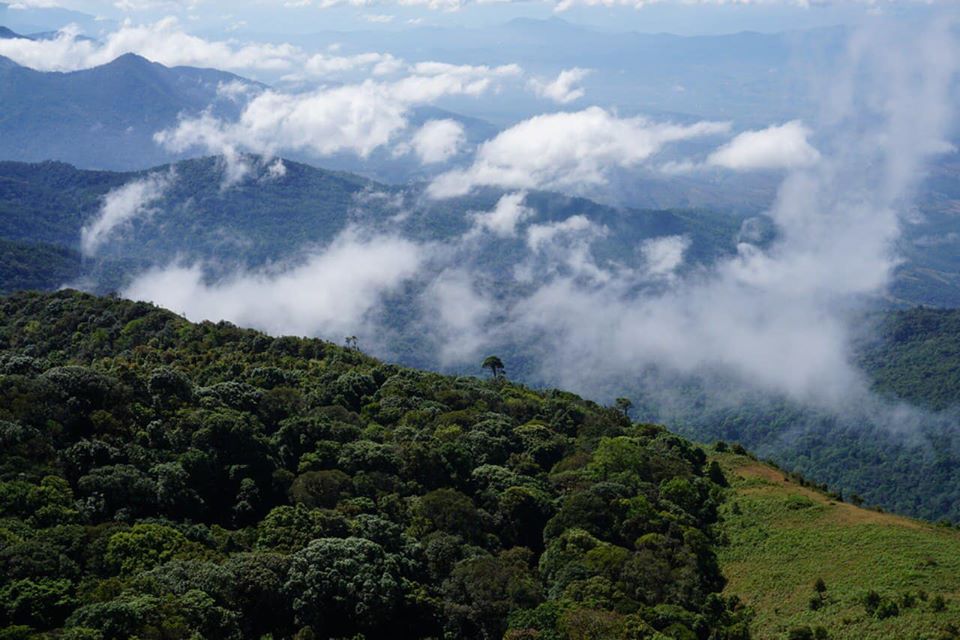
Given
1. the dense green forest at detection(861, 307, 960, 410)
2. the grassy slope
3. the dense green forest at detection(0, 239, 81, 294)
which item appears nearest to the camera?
the grassy slope

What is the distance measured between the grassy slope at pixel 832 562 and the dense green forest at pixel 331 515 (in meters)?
1.63

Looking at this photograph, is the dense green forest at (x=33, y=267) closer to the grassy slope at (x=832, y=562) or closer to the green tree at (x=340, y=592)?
the green tree at (x=340, y=592)

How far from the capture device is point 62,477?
3488 cm

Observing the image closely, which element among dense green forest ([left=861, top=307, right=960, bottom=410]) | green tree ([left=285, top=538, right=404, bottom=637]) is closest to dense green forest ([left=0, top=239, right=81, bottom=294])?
green tree ([left=285, top=538, right=404, bottom=637])

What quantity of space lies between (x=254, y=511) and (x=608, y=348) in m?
164

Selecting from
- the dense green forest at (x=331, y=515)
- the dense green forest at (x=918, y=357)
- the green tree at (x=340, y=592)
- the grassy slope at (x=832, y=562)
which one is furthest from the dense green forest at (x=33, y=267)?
the dense green forest at (x=918, y=357)

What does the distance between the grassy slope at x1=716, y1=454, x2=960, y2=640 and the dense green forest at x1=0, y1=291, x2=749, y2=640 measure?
1630mm

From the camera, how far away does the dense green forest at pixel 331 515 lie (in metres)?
28.3

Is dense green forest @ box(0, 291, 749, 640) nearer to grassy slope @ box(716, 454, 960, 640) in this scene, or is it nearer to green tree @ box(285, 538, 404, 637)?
green tree @ box(285, 538, 404, 637)

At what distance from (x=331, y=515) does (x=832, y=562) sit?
2345 centimetres

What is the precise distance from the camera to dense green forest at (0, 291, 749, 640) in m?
28.3

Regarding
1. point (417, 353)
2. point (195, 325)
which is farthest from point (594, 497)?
point (417, 353)

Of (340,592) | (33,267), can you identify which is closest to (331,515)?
(340,592)

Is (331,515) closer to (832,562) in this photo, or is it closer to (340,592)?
(340,592)
